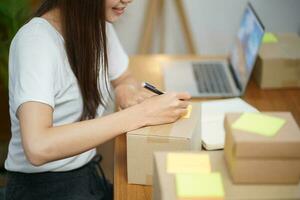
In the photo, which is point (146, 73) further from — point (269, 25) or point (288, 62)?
point (269, 25)

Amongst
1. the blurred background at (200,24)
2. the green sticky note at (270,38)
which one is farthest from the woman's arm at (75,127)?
the blurred background at (200,24)

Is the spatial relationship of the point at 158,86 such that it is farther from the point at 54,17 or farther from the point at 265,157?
the point at 265,157

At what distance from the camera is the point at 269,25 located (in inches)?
98.5

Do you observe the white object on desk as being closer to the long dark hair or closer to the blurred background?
→ the long dark hair

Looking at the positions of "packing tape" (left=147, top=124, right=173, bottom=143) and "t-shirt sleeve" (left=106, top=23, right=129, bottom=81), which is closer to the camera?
"packing tape" (left=147, top=124, right=173, bottom=143)

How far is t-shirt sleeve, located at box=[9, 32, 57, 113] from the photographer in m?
1.14

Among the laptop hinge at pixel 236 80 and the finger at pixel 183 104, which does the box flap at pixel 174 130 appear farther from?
the laptop hinge at pixel 236 80

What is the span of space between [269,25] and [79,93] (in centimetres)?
147

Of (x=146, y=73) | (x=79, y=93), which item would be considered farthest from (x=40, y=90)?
(x=146, y=73)

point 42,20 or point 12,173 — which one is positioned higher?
point 42,20

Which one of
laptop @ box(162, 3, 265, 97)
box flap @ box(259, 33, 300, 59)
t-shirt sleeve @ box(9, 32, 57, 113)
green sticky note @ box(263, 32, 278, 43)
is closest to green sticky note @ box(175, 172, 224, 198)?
t-shirt sleeve @ box(9, 32, 57, 113)

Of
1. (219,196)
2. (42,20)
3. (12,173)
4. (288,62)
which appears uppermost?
(42,20)

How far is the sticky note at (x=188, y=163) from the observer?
96 cm

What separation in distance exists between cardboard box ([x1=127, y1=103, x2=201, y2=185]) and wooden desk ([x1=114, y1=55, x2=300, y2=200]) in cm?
3
